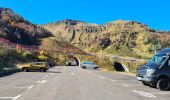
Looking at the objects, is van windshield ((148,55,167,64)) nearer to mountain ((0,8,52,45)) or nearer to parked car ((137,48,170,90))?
parked car ((137,48,170,90))

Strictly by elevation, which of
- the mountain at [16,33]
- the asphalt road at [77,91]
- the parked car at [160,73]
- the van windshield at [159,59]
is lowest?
the asphalt road at [77,91]

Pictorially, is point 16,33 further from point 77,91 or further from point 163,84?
point 77,91

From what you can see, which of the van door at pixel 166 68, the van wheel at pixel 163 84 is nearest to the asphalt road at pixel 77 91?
the van wheel at pixel 163 84

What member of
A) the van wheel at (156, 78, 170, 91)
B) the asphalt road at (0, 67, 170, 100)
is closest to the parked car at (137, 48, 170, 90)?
the van wheel at (156, 78, 170, 91)

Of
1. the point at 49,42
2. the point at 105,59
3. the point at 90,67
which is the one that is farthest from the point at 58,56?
the point at 90,67

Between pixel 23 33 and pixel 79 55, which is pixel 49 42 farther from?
pixel 79 55

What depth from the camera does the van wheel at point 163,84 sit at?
22188 millimetres

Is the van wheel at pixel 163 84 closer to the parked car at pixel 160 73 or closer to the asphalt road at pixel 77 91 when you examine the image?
the parked car at pixel 160 73

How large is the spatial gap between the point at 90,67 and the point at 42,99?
5885cm

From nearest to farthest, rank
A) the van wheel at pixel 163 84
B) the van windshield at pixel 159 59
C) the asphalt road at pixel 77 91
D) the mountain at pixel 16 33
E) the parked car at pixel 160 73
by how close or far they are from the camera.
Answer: the asphalt road at pixel 77 91 < the van wheel at pixel 163 84 < the parked car at pixel 160 73 < the van windshield at pixel 159 59 < the mountain at pixel 16 33

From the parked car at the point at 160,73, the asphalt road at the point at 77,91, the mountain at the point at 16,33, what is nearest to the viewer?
the asphalt road at the point at 77,91

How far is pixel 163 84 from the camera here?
22.4 metres

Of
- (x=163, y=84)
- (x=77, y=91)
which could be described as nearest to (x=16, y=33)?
(x=163, y=84)

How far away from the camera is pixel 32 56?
371 feet
